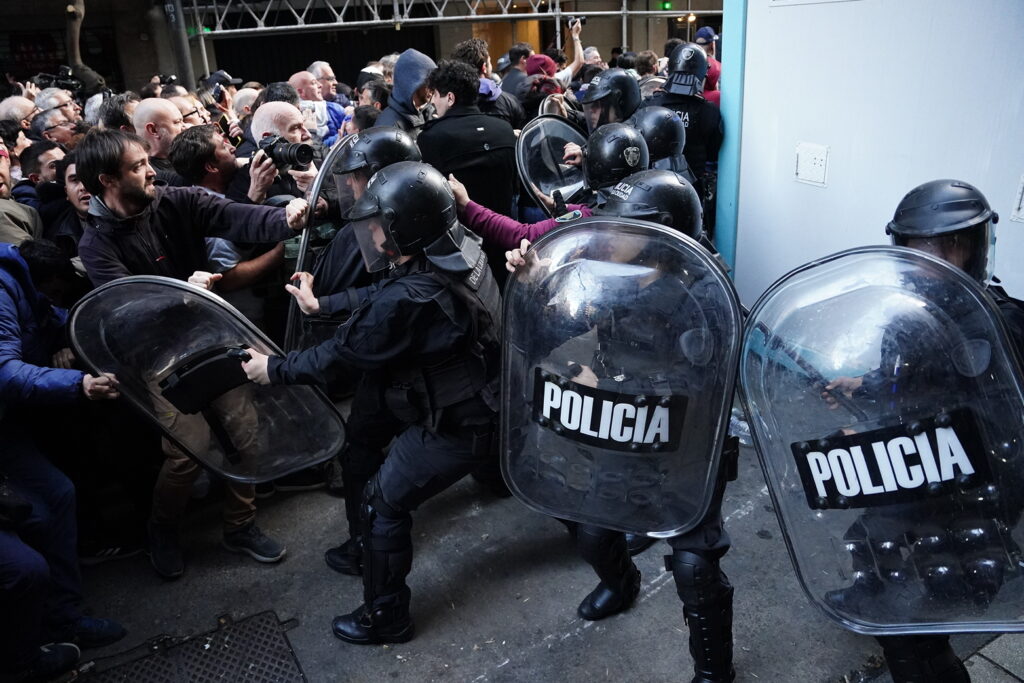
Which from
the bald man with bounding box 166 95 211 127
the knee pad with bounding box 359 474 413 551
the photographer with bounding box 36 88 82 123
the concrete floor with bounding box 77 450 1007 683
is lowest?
the concrete floor with bounding box 77 450 1007 683

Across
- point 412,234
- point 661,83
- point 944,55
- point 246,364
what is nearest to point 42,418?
point 246,364

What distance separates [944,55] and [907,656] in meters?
2.71

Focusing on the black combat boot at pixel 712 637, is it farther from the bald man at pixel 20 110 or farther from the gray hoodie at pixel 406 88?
the bald man at pixel 20 110

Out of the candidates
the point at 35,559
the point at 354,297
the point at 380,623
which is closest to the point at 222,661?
the point at 380,623

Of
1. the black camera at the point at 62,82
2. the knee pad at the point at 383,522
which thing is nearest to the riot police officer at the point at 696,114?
the knee pad at the point at 383,522

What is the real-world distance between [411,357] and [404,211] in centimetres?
48

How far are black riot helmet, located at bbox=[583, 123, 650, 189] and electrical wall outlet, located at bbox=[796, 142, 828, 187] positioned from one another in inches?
51.1

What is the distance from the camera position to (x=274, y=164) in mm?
3611

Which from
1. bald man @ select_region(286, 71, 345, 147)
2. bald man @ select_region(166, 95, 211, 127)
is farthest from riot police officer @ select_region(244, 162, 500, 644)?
bald man @ select_region(286, 71, 345, 147)

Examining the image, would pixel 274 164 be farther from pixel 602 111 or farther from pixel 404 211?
pixel 602 111

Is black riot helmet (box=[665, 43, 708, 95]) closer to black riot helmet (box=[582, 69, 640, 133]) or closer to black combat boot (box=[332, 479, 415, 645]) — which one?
black riot helmet (box=[582, 69, 640, 133])

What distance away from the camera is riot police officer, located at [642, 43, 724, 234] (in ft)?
16.2

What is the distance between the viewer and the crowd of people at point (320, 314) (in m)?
2.61

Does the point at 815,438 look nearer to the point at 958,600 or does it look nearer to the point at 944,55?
the point at 958,600
